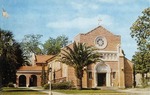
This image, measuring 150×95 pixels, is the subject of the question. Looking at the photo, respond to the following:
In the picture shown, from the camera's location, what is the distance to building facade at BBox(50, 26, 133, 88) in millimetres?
52031

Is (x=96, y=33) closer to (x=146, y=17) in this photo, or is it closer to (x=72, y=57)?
(x=72, y=57)

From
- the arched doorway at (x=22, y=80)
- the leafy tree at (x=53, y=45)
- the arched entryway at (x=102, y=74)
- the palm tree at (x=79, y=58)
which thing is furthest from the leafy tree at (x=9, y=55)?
the leafy tree at (x=53, y=45)

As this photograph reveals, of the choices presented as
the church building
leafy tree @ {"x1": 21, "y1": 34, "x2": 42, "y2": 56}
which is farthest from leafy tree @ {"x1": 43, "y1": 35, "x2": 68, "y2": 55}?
the church building

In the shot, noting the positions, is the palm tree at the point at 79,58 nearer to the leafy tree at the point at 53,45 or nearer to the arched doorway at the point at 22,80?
the arched doorway at the point at 22,80

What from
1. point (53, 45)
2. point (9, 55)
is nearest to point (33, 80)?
point (53, 45)

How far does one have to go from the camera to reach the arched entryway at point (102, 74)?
52.6m

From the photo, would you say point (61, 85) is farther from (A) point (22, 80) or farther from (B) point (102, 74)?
(A) point (22, 80)

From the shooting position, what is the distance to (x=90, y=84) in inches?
2009

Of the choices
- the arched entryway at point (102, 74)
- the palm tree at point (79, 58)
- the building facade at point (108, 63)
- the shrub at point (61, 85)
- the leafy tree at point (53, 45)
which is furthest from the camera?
the leafy tree at point (53, 45)

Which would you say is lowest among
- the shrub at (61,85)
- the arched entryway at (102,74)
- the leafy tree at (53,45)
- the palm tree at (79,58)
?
the shrub at (61,85)

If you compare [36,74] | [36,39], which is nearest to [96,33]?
[36,74]

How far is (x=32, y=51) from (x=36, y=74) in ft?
89.8

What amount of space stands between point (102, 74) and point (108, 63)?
2205 mm

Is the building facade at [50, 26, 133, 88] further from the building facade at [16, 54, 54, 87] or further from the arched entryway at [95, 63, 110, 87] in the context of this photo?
the building facade at [16, 54, 54, 87]
